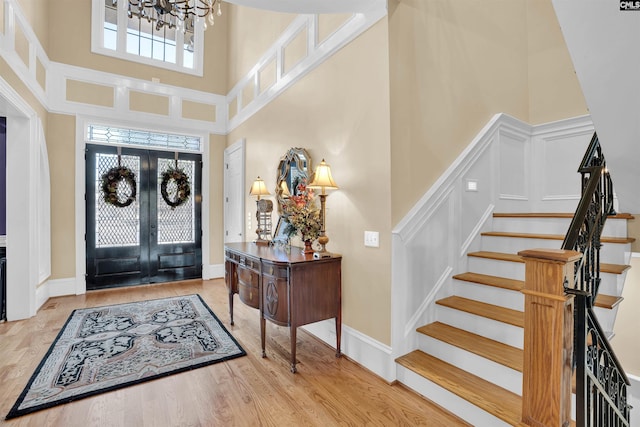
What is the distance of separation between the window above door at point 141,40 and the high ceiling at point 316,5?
3448mm

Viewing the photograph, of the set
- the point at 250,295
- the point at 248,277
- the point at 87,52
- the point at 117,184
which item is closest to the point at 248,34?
the point at 87,52

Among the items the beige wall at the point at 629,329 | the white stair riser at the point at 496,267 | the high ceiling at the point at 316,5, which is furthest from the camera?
the beige wall at the point at 629,329

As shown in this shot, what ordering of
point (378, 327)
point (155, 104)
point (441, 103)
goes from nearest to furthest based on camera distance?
point (378, 327)
point (441, 103)
point (155, 104)

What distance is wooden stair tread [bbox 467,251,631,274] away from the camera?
2213mm

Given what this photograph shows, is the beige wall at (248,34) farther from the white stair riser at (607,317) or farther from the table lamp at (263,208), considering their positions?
the white stair riser at (607,317)

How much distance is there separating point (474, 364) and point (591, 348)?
83 centimetres

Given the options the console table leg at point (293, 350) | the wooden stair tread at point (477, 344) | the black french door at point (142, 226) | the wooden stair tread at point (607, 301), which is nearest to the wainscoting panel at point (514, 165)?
the wooden stair tread at point (607, 301)

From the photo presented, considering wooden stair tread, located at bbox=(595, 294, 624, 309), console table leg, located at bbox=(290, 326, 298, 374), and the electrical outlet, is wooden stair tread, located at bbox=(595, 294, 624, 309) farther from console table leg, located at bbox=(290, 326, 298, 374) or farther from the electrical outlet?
console table leg, located at bbox=(290, 326, 298, 374)

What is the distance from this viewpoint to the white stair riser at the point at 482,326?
2230 mm

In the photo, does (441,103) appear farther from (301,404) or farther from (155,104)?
(155,104)

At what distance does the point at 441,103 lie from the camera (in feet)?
9.32

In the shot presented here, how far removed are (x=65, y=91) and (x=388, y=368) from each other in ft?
19.4

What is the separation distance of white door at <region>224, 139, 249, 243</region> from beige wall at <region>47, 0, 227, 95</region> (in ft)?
4.83

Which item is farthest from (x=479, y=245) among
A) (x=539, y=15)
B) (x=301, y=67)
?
(x=539, y=15)
